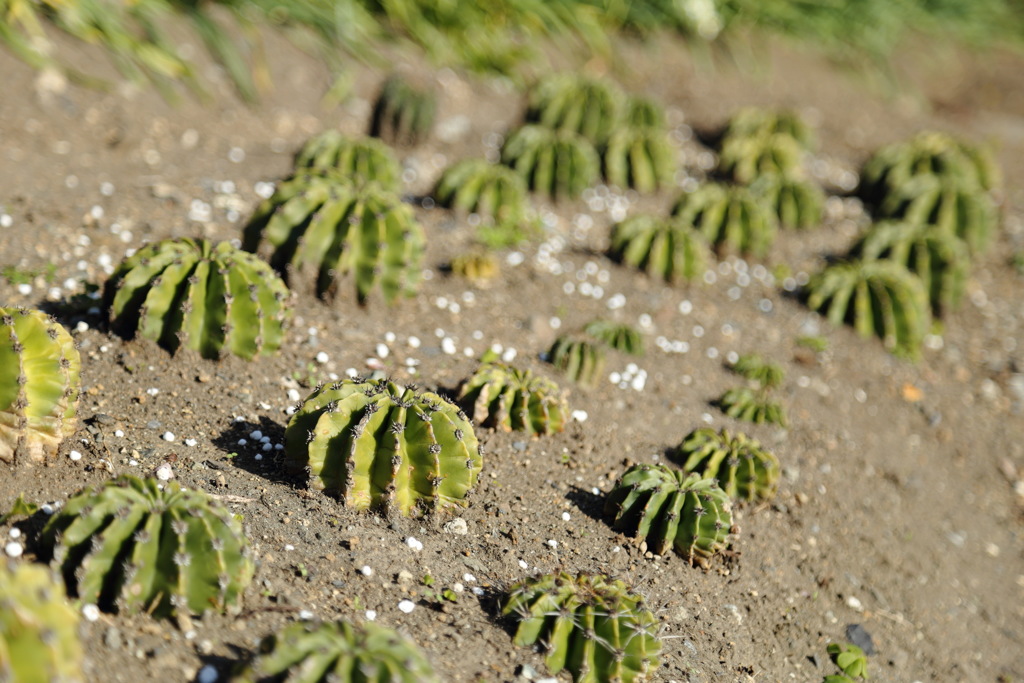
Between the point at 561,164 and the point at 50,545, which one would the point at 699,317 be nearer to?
the point at 561,164

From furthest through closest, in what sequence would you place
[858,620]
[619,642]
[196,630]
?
[858,620]
[619,642]
[196,630]

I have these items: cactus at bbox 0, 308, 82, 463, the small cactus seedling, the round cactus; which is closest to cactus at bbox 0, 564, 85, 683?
cactus at bbox 0, 308, 82, 463

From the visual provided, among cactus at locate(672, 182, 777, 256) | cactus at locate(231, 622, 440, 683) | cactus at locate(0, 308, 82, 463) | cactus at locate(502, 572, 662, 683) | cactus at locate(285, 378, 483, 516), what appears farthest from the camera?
cactus at locate(672, 182, 777, 256)

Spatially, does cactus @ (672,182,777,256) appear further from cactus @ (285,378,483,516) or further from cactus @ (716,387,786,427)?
cactus @ (285,378,483,516)

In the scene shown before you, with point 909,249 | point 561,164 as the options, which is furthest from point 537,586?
point 909,249

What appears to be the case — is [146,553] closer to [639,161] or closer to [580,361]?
[580,361]

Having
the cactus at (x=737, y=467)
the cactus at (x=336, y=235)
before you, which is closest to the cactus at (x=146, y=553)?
the cactus at (x=336, y=235)

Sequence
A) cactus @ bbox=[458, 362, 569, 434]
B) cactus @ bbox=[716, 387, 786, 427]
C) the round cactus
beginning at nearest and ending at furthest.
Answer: the round cactus < cactus @ bbox=[458, 362, 569, 434] < cactus @ bbox=[716, 387, 786, 427]

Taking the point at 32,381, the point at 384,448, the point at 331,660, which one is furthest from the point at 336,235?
the point at 331,660
